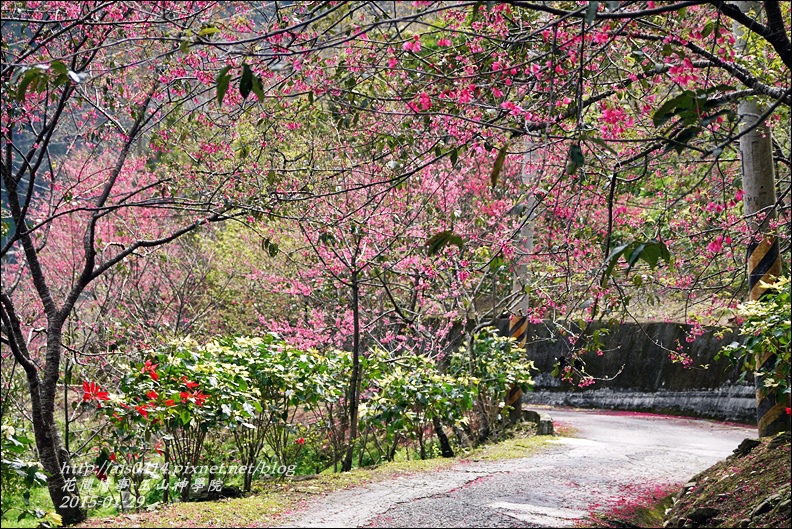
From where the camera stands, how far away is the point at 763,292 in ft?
23.0

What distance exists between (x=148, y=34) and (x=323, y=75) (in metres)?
1.46

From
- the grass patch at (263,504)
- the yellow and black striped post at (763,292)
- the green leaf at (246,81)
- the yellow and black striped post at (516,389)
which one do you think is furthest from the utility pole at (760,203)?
the green leaf at (246,81)

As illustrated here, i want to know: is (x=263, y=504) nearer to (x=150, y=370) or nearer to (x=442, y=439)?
(x=150, y=370)

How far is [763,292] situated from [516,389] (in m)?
5.06

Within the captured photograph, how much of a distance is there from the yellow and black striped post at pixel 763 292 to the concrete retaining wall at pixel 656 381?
6.02 m

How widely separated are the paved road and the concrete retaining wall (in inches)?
129

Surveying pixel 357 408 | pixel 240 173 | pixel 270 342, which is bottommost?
pixel 357 408

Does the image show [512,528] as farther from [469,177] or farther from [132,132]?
[469,177]

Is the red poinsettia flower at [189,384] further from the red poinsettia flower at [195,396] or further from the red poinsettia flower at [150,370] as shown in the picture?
the red poinsettia flower at [150,370]

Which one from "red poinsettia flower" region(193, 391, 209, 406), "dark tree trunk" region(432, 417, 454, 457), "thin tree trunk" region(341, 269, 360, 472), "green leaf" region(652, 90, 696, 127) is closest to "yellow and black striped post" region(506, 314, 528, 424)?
"dark tree trunk" region(432, 417, 454, 457)

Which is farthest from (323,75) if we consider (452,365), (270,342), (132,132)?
(452,365)

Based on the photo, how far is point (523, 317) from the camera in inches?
471

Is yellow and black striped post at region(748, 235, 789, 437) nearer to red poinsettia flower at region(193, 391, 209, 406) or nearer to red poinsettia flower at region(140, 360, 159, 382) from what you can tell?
red poinsettia flower at region(193, 391, 209, 406)

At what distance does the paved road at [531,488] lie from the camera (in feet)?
17.3
